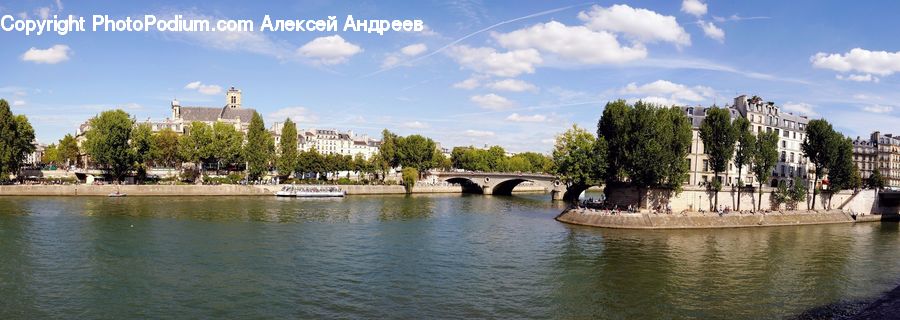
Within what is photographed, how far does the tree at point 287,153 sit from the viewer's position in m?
117

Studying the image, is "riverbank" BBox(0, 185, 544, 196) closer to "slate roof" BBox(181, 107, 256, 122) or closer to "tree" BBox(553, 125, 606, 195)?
"tree" BBox(553, 125, 606, 195)

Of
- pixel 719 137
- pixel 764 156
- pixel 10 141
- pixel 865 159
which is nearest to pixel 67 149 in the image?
pixel 10 141

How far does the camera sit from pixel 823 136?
76688 millimetres

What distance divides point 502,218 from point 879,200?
5445cm

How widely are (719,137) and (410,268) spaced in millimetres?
46978

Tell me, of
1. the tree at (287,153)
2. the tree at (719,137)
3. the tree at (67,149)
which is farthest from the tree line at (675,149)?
the tree at (67,149)

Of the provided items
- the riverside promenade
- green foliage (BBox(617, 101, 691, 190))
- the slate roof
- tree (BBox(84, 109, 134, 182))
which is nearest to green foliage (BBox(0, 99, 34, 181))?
the riverside promenade

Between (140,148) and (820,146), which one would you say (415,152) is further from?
(820,146)

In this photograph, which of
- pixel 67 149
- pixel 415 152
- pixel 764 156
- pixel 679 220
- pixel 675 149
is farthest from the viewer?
pixel 415 152

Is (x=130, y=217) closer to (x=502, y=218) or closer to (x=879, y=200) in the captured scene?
(x=502, y=218)

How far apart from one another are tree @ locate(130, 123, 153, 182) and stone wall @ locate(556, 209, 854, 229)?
7278cm

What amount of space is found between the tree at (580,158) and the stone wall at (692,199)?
12.8ft

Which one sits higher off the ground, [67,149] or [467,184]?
[67,149]

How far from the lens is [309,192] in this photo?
102 m
